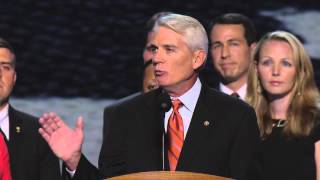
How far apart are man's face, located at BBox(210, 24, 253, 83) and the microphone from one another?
1.24 metres

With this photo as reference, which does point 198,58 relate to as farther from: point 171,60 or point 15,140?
point 15,140

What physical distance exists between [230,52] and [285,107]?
82 cm

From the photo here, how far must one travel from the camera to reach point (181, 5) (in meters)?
4.52

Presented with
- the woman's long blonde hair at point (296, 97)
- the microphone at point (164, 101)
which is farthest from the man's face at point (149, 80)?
the microphone at point (164, 101)

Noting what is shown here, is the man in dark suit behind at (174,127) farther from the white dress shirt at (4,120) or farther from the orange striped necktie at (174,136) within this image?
the white dress shirt at (4,120)

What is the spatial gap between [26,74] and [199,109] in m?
2.22

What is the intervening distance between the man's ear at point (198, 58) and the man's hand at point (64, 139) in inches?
18.0

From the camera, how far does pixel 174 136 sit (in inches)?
93.7

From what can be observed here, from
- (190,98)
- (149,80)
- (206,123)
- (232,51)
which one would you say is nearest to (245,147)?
(206,123)

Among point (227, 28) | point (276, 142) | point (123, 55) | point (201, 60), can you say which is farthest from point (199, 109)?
point (123, 55)

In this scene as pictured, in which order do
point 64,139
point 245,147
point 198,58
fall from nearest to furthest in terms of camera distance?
point 64,139, point 245,147, point 198,58

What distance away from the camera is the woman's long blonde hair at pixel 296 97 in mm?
2803

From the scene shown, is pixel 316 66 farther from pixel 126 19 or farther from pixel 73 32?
pixel 73 32

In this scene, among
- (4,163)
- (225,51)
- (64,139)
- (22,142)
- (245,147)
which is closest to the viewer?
(64,139)
